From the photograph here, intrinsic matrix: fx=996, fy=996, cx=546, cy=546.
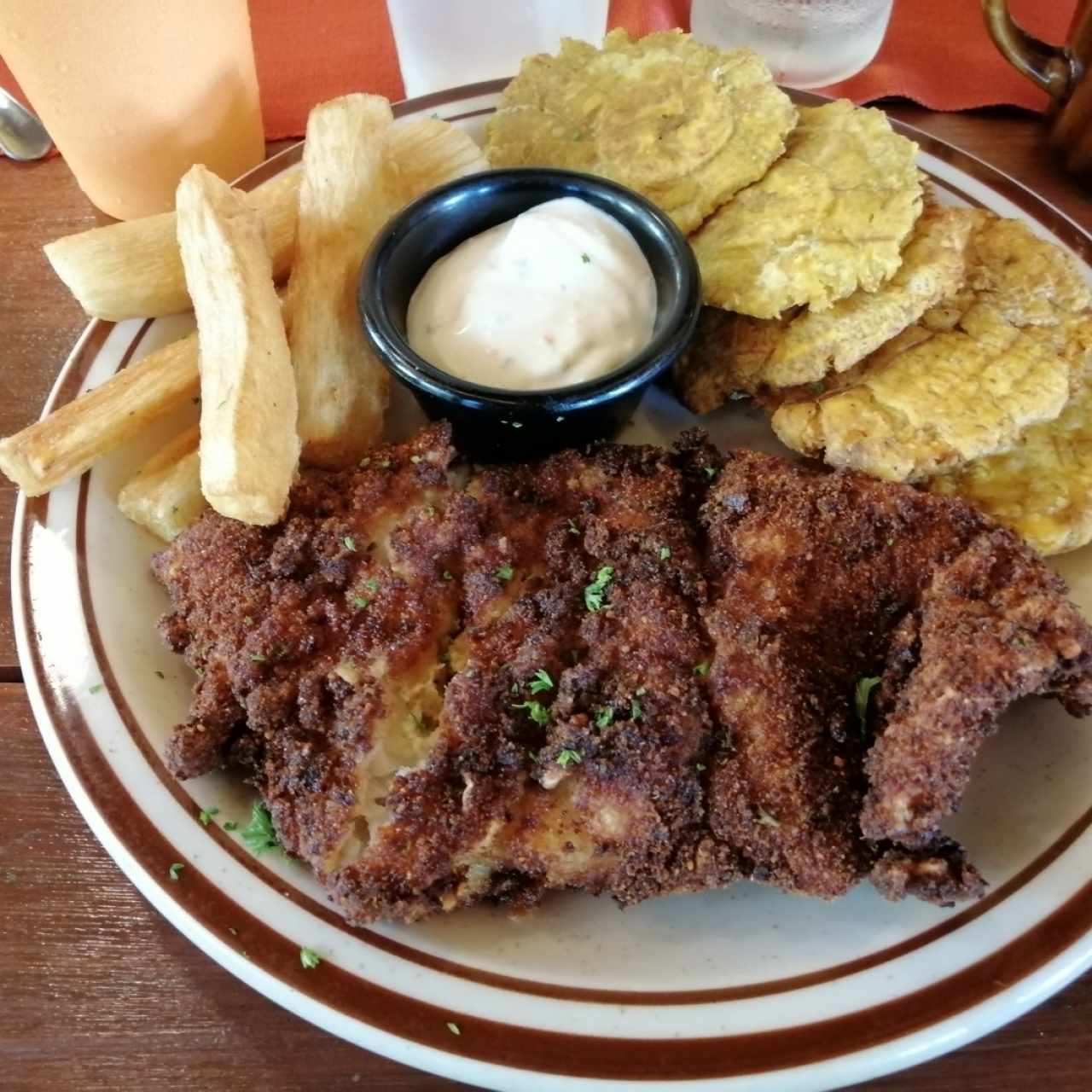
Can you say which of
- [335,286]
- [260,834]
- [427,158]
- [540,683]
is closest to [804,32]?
[427,158]

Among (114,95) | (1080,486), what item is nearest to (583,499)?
(1080,486)

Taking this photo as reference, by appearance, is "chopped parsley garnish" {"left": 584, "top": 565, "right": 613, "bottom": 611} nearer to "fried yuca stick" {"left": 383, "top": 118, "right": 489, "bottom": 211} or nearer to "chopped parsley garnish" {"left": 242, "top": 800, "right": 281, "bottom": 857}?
"chopped parsley garnish" {"left": 242, "top": 800, "right": 281, "bottom": 857}

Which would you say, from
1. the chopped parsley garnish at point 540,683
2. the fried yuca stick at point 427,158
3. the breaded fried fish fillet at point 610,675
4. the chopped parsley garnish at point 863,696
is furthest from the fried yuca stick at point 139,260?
the chopped parsley garnish at point 863,696

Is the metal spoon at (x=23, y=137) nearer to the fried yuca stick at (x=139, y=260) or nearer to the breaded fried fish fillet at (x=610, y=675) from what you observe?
the fried yuca stick at (x=139, y=260)

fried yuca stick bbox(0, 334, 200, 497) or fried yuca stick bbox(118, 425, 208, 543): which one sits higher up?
fried yuca stick bbox(0, 334, 200, 497)

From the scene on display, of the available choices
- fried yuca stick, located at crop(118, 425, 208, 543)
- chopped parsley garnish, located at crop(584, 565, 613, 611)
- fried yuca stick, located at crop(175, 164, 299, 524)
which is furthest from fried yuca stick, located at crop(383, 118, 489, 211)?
chopped parsley garnish, located at crop(584, 565, 613, 611)
